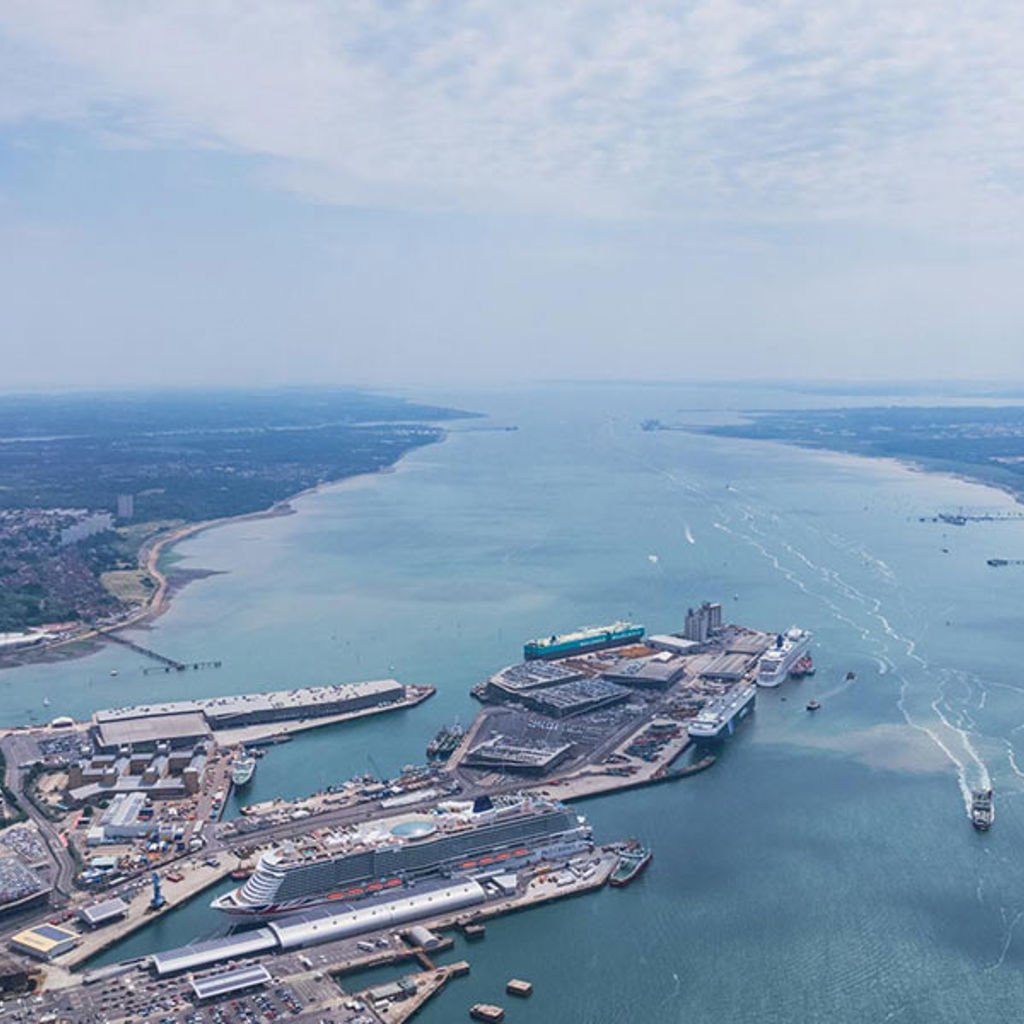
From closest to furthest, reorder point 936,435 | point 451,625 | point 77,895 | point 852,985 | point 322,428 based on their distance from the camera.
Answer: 1. point 852,985
2. point 77,895
3. point 451,625
4. point 936,435
5. point 322,428

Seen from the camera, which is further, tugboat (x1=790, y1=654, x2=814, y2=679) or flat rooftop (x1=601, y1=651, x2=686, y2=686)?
tugboat (x1=790, y1=654, x2=814, y2=679)

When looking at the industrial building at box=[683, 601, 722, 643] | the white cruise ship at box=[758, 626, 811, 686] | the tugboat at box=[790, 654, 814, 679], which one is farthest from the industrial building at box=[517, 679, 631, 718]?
the industrial building at box=[683, 601, 722, 643]

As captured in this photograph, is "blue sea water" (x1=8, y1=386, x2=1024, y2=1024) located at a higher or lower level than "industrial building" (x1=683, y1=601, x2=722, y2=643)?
lower

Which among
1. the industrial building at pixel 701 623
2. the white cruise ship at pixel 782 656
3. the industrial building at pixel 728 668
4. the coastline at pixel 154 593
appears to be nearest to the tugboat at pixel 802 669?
the white cruise ship at pixel 782 656

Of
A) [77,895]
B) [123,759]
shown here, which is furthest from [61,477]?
[77,895]

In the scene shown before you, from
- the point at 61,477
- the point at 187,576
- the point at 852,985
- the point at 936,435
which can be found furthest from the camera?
the point at 936,435

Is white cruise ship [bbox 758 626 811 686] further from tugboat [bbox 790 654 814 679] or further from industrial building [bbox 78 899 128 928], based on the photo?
industrial building [bbox 78 899 128 928]

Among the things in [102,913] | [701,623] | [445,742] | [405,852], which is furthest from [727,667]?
[102,913]

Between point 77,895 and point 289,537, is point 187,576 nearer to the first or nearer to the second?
point 289,537
